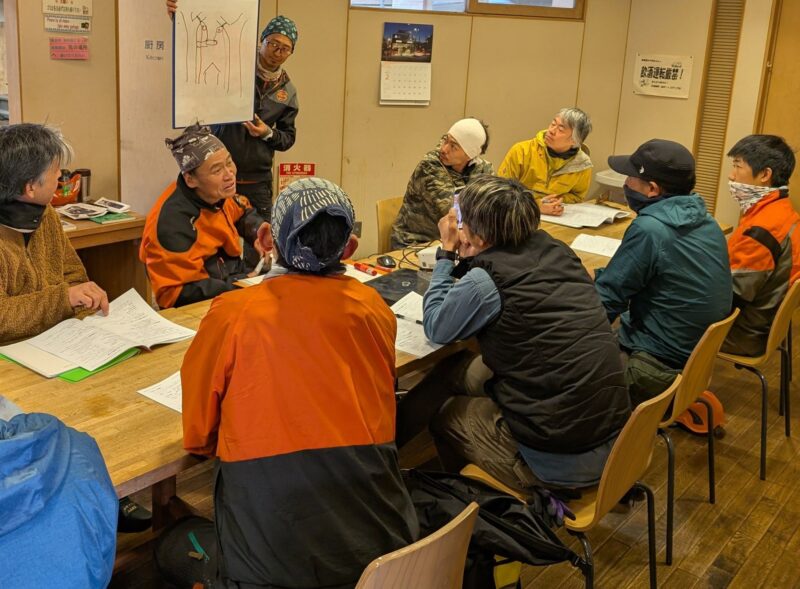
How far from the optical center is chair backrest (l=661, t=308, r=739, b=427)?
2.52m

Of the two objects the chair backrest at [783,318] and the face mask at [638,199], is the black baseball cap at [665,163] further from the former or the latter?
the chair backrest at [783,318]

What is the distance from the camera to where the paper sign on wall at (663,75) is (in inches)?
236

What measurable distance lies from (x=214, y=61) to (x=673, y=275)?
7.20 ft

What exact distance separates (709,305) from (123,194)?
291 cm

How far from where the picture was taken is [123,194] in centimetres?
428

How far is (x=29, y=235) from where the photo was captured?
247 centimetres

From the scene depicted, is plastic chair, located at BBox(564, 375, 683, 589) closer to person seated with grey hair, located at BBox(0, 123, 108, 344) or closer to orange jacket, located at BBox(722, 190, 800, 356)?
orange jacket, located at BBox(722, 190, 800, 356)

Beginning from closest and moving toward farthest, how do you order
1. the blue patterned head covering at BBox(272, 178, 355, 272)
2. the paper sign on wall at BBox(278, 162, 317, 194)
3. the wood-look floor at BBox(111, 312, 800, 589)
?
1. the blue patterned head covering at BBox(272, 178, 355, 272)
2. the wood-look floor at BBox(111, 312, 800, 589)
3. the paper sign on wall at BBox(278, 162, 317, 194)

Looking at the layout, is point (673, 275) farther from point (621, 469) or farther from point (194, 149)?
point (194, 149)

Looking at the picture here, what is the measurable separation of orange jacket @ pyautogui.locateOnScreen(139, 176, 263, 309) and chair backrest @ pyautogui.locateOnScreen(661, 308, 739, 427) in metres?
1.57

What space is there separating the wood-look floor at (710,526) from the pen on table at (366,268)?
94 cm

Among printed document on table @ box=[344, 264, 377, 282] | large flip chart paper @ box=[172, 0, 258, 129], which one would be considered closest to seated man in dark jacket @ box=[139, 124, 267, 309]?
printed document on table @ box=[344, 264, 377, 282]

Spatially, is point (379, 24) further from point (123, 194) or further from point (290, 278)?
point (290, 278)

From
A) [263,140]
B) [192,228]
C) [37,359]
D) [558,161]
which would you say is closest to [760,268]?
[558,161]
